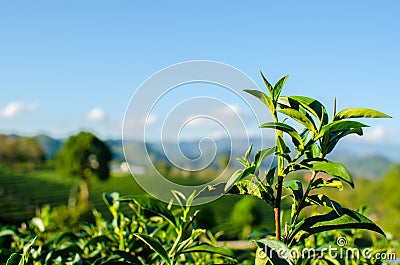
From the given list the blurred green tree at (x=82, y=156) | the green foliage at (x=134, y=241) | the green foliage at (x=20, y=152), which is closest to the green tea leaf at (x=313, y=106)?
the green foliage at (x=134, y=241)

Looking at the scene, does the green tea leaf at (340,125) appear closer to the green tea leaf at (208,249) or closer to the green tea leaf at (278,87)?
the green tea leaf at (278,87)

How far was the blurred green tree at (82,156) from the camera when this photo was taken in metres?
23.0

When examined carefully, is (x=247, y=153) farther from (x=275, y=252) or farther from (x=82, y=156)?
(x=82, y=156)

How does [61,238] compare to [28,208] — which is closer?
[61,238]

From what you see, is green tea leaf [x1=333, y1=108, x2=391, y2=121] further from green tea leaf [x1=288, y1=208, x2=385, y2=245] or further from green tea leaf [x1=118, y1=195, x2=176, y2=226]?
green tea leaf [x1=118, y1=195, x2=176, y2=226]

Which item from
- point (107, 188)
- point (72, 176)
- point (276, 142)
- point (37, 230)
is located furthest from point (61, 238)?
point (107, 188)

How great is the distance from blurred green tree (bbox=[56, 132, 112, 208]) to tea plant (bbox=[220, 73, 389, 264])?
2245 centimetres

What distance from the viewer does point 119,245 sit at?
3.52ft

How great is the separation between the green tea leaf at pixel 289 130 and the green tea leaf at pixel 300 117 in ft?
0.07

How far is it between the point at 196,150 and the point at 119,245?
0.33 meters

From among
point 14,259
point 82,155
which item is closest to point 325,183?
point 14,259

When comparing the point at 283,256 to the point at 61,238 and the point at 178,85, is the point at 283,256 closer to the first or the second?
the point at 178,85

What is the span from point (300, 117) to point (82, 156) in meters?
23.9

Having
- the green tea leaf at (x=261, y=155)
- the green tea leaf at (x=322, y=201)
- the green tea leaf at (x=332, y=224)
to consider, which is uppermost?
the green tea leaf at (x=261, y=155)
